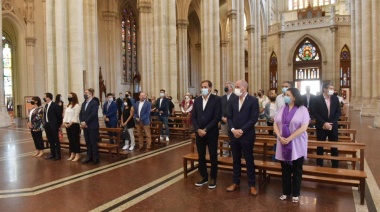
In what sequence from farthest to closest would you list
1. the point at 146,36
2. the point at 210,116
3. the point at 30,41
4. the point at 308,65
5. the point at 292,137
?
the point at 308,65, the point at 30,41, the point at 146,36, the point at 210,116, the point at 292,137

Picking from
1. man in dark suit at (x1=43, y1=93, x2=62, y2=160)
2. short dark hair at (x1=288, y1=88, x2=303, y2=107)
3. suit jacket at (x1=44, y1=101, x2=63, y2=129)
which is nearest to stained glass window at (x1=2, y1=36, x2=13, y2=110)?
man in dark suit at (x1=43, y1=93, x2=62, y2=160)

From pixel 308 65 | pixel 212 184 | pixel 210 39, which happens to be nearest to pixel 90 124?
pixel 212 184

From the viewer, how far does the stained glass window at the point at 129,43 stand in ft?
100

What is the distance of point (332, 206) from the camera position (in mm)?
4461

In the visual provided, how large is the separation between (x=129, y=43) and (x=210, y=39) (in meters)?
13.1

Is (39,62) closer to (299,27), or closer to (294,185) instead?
(294,185)

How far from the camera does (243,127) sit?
502 centimetres

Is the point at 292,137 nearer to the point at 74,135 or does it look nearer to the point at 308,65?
the point at 74,135

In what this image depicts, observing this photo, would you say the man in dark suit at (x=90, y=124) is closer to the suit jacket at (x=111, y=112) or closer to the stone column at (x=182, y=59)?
the suit jacket at (x=111, y=112)

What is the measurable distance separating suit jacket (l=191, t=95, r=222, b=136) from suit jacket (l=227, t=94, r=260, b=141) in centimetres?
34

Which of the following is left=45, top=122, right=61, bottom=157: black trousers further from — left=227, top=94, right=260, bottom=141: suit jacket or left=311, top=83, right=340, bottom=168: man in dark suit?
left=311, top=83, right=340, bottom=168: man in dark suit

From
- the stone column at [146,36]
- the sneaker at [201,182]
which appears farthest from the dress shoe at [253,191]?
the stone column at [146,36]

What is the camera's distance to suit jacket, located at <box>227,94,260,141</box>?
16.5ft

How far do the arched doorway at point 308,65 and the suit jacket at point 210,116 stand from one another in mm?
34952
